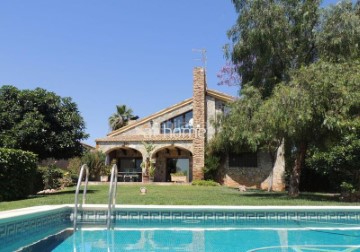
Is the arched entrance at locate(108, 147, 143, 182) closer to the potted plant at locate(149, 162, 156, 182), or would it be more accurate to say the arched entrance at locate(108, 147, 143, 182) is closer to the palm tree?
the potted plant at locate(149, 162, 156, 182)

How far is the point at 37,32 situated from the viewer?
54.2 feet

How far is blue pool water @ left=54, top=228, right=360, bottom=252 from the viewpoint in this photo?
6.66m

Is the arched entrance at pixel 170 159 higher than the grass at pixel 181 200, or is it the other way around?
the arched entrance at pixel 170 159

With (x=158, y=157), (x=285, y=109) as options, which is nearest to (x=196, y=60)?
(x=158, y=157)

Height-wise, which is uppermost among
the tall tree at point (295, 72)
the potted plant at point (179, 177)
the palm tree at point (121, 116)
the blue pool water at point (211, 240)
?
the palm tree at point (121, 116)

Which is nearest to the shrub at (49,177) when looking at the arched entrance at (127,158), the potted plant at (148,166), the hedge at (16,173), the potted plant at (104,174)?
the hedge at (16,173)

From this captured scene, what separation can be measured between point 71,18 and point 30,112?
4.34m

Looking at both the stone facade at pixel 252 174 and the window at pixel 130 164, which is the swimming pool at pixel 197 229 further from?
the window at pixel 130 164

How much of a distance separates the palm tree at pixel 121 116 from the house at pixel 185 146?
15868 mm

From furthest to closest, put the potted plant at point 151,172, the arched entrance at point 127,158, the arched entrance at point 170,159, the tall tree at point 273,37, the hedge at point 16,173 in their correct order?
1. the arched entrance at point 127,158
2. the arched entrance at point 170,159
3. the potted plant at point 151,172
4. the tall tree at point 273,37
5. the hedge at point 16,173

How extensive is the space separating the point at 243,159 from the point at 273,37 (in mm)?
14215

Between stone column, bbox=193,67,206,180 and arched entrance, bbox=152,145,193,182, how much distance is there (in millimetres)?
2751

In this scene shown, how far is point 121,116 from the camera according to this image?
48.5 metres

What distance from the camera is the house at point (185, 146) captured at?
90.8 feet
